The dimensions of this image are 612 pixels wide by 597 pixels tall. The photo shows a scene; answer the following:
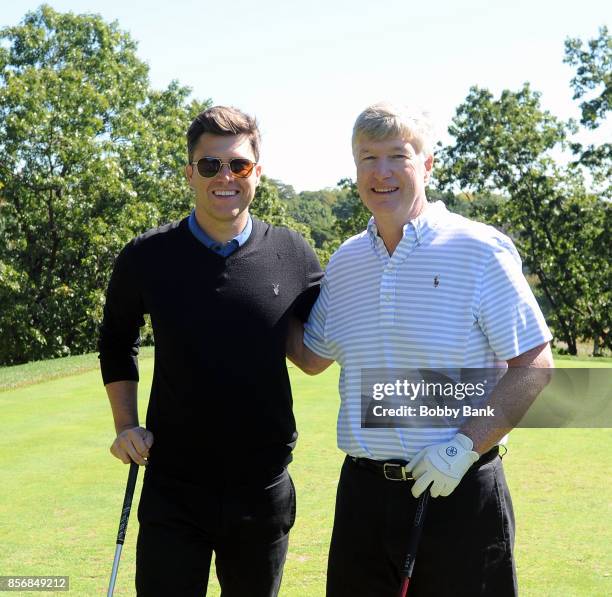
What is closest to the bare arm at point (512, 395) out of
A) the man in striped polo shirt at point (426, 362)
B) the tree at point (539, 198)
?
the man in striped polo shirt at point (426, 362)

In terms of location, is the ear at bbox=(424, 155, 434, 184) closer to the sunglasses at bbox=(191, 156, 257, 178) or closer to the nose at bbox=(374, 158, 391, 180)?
the nose at bbox=(374, 158, 391, 180)

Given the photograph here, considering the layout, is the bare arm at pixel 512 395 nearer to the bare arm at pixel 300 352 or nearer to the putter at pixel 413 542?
the putter at pixel 413 542

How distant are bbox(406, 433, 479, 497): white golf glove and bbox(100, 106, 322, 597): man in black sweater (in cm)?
63

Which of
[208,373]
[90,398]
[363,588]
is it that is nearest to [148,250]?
[208,373]

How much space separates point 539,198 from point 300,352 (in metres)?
37.4

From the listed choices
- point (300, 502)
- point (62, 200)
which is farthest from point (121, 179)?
point (300, 502)

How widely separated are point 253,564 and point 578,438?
535 centimetres

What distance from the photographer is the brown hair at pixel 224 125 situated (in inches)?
128

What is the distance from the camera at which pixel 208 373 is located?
305 cm

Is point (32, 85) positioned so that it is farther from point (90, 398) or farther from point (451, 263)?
point (451, 263)

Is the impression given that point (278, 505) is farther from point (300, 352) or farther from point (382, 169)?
point (382, 169)

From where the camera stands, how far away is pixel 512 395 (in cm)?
274

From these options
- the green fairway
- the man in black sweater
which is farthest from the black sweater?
the green fairway

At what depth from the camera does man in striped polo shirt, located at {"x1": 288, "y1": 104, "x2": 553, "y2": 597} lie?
273 cm
